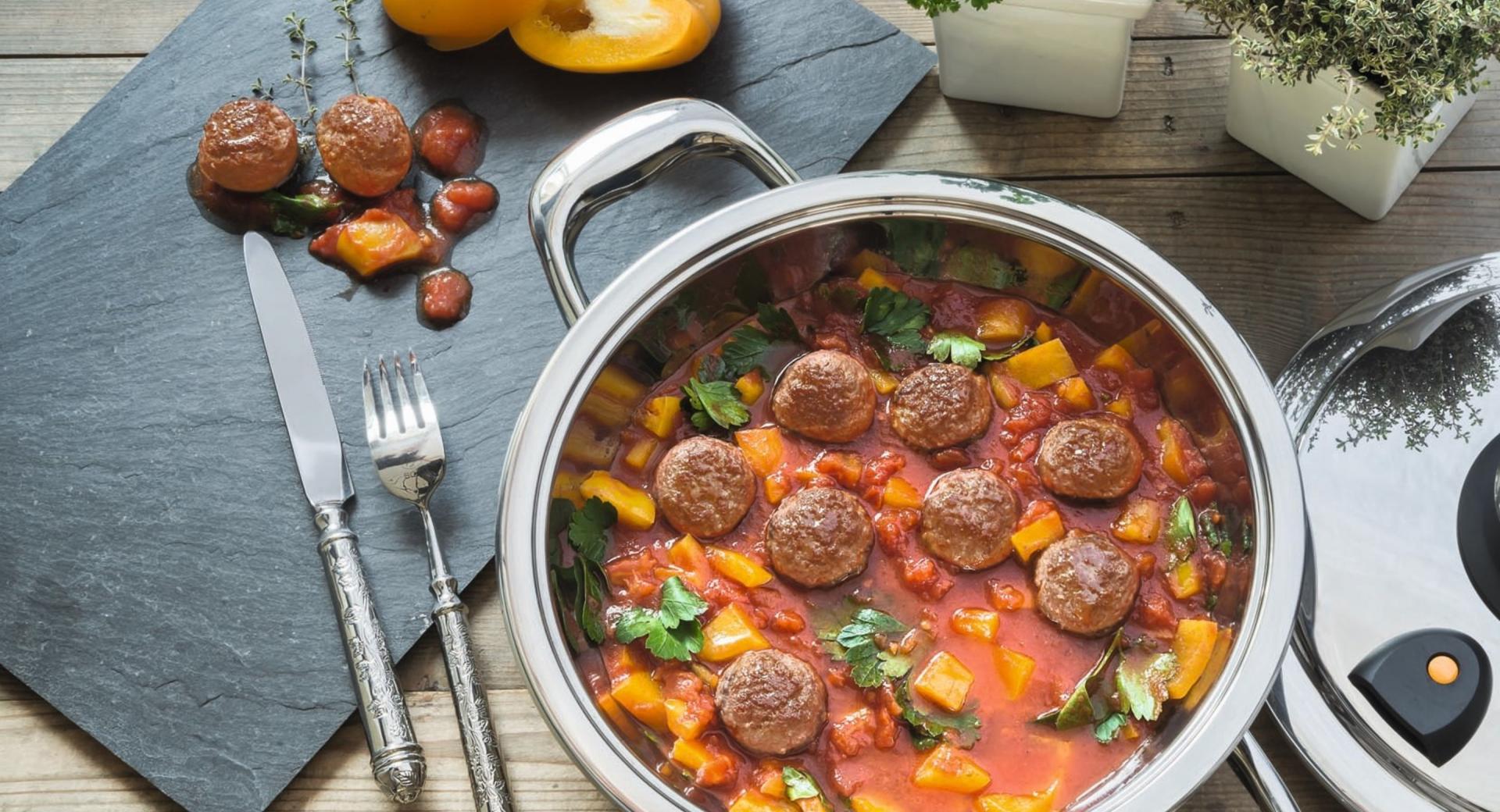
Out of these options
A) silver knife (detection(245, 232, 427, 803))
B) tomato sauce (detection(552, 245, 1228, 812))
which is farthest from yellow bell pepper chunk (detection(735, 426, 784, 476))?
silver knife (detection(245, 232, 427, 803))

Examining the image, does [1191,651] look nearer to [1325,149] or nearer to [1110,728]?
[1110,728]

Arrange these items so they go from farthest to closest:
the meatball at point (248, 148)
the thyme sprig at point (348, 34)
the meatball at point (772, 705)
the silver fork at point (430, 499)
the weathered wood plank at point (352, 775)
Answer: the thyme sprig at point (348, 34) → the meatball at point (248, 148) → the weathered wood plank at point (352, 775) → the silver fork at point (430, 499) → the meatball at point (772, 705)

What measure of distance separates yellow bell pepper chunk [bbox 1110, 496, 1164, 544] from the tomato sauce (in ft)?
0.04

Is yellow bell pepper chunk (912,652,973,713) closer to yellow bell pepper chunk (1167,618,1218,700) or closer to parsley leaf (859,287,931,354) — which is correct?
yellow bell pepper chunk (1167,618,1218,700)

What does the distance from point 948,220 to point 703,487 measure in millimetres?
741

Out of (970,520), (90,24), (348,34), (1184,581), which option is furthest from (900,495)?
(90,24)

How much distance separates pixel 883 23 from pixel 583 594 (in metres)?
1.78

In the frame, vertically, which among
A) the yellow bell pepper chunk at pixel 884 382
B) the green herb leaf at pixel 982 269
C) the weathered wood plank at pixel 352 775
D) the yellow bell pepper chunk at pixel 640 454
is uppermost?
the green herb leaf at pixel 982 269

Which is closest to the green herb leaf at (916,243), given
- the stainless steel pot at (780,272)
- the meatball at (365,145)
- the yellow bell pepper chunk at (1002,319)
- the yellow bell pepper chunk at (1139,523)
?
the stainless steel pot at (780,272)

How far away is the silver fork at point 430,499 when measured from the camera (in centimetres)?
274

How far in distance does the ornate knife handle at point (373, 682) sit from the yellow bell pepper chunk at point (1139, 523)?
1.61 m

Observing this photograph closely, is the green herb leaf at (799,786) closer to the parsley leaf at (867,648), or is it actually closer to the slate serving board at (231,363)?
the parsley leaf at (867,648)

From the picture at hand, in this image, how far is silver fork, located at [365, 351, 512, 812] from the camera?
8.99ft

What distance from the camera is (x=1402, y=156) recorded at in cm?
294
